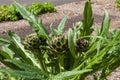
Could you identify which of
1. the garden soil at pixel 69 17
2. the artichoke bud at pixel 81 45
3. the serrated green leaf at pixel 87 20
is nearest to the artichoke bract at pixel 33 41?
the artichoke bud at pixel 81 45

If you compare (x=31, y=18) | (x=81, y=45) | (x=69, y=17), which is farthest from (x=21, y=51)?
(x=69, y=17)

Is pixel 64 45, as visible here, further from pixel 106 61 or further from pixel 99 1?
pixel 99 1

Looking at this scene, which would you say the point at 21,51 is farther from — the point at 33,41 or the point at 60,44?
the point at 60,44

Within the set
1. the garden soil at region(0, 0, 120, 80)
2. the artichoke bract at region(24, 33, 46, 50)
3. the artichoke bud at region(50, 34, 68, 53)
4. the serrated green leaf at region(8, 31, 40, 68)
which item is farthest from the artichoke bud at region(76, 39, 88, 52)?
the garden soil at region(0, 0, 120, 80)

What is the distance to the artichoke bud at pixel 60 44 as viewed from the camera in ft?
7.40

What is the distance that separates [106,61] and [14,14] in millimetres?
6213

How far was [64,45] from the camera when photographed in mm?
2283

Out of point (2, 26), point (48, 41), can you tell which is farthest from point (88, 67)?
point (2, 26)

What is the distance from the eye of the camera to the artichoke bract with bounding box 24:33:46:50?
2.43 m

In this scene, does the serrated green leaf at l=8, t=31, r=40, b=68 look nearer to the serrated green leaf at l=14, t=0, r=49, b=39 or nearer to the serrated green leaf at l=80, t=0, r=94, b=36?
the serrated green leaf at l=14, t=0, r=49, b=39

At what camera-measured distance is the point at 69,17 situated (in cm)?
880

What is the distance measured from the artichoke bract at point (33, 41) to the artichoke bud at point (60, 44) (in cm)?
15

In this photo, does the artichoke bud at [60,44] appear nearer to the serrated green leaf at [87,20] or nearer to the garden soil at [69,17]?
the serrated green leaf at [87,20]

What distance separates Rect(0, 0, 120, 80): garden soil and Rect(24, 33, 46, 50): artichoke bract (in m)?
4.54
